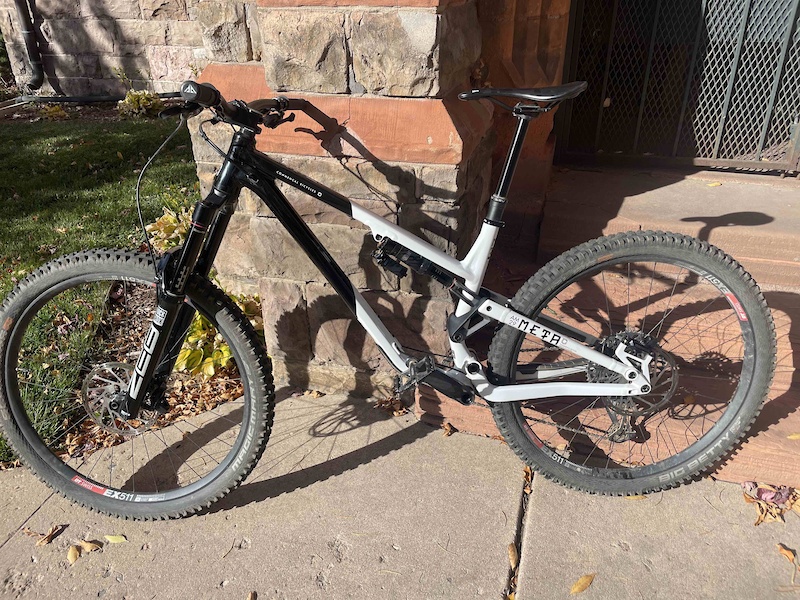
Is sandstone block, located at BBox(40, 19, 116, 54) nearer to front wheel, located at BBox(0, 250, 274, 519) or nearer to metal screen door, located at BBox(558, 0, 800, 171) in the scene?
front wheel, located at BBox(0, 250, 274, 519)

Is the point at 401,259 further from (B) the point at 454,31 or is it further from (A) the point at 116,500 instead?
(A) the point at 116,500

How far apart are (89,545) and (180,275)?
1.05 meters

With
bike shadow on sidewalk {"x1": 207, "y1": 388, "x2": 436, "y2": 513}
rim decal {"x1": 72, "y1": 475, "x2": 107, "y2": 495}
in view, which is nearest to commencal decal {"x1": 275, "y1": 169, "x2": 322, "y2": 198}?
bike shadow on sidewalk {"x1": 207, "y1": 388, "x2": 436, "y2": 513}

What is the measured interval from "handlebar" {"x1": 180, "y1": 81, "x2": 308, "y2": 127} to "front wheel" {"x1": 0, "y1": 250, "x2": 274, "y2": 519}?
569 mm

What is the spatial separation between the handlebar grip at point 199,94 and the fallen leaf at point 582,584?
6.20 ft

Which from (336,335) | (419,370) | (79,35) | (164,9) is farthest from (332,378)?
(79,35)

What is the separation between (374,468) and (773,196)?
257 cm

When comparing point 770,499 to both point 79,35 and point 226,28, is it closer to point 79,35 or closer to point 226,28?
point 226,28

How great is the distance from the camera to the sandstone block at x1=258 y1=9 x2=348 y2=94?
2.35 m

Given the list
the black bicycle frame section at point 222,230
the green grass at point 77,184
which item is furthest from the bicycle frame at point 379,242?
the green grass at point 77,184

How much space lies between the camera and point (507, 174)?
216 cm

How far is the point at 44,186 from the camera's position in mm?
5090

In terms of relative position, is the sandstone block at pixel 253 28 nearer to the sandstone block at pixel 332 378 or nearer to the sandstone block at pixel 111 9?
the sandstone block at pixel 332 378

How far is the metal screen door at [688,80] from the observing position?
342 cm
